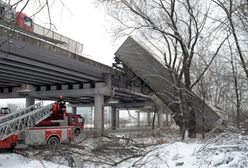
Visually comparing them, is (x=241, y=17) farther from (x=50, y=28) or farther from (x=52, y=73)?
(x=52, y=73)

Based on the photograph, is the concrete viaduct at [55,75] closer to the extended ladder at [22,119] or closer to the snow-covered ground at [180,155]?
the extended ladder at [22,119]

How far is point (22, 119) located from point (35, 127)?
1583 mm

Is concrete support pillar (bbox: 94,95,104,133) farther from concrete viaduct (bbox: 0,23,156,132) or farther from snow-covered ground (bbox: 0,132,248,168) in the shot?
snow-covered ground (bbox: 0,132,248,168)

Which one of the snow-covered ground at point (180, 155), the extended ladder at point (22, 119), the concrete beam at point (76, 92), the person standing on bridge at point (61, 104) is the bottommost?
the snow-covered ground at point (180, 155)

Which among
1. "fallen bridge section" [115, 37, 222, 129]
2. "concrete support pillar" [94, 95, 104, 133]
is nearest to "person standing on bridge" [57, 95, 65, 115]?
"fallen bridge section" [115, 37, 222, 129]

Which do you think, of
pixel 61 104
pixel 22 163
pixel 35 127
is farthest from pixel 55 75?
pixel 22 163

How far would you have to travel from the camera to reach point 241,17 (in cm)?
815

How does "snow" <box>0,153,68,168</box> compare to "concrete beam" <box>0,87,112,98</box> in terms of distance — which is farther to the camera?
"concrete beam" <box>0,87,112,98</box>

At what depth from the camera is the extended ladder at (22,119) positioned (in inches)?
551

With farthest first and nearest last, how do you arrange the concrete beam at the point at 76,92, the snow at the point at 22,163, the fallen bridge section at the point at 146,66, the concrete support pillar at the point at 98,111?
the concrete support pillar at the point at 98,111 < the concrete beam at the point at 76,92 < the fallen bridge section at the point at 146,66 < the snow at the point at 22,163

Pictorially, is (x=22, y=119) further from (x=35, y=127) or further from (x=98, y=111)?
(x=98, y=111)

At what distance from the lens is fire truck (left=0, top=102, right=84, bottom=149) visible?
47.6ft

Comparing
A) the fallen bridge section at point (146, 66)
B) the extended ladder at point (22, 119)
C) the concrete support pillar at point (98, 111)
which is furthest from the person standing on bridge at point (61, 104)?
the concrete support pillar at point (98, 111)

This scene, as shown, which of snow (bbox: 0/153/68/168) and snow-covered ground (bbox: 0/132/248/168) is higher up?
snow-covered ground (bbox: 0/132/248/168)
